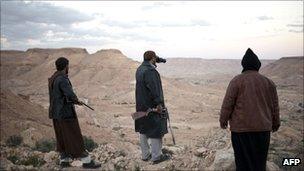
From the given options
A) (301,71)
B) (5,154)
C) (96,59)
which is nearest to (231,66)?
(301,71)

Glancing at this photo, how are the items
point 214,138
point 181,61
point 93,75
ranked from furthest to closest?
point 181,61
point 93,75
point 214,138

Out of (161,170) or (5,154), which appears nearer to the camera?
(161,170)

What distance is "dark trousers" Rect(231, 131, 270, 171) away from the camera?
4.27 metres

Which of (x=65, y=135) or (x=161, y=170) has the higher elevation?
(x=65, y=135)

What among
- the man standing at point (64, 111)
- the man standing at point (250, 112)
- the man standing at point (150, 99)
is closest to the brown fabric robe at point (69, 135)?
the man standing at point (64, 111)

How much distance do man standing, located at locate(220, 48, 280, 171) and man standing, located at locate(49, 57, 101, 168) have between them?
2661 mm

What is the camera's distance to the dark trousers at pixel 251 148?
427cm

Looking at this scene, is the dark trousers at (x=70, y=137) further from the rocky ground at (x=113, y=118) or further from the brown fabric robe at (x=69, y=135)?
the rocky ground at (x=113, y=118)

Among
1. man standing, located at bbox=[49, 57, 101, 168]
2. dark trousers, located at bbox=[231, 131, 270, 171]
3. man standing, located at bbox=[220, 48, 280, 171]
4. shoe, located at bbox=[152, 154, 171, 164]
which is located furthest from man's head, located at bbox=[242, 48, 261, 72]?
man standing, located at bbox=[49, 57, 101, 168]

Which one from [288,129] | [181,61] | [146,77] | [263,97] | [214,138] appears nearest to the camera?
[263,97]

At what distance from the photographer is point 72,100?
600 cm

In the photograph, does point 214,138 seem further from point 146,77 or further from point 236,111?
point 236,111

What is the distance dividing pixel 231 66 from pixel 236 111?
13826 cm

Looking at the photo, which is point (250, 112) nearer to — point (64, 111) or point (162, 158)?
point (162, 158)
